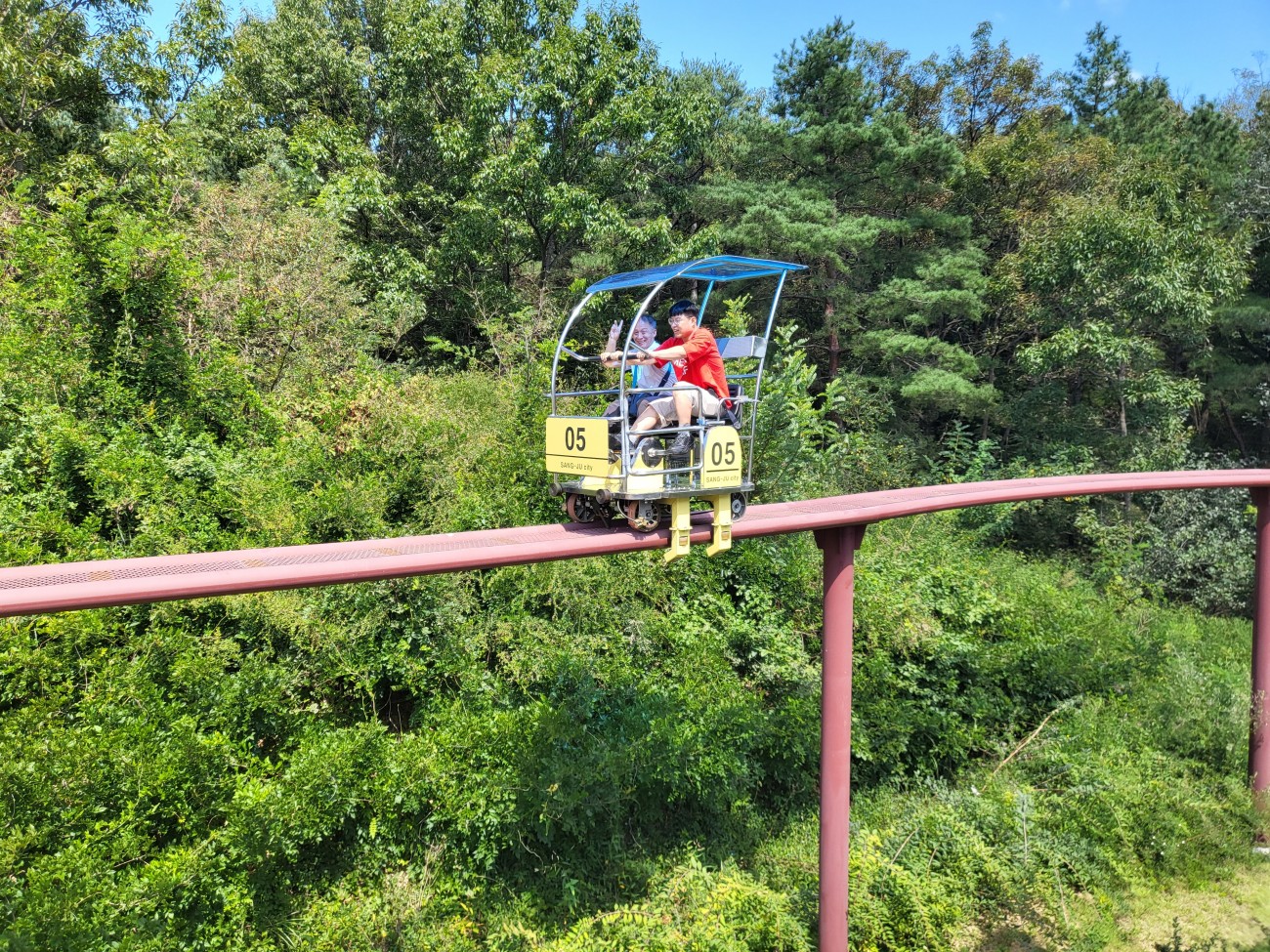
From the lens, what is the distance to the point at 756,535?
3613 mm

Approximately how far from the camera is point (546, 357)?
9781 mm

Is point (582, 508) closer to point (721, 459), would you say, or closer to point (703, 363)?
point (721, 459)

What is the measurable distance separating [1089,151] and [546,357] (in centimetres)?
1573

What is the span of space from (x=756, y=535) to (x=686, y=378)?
93cm

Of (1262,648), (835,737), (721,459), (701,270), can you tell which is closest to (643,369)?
(701,270)

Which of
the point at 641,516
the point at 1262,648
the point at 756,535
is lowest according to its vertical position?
the point at 1262,648

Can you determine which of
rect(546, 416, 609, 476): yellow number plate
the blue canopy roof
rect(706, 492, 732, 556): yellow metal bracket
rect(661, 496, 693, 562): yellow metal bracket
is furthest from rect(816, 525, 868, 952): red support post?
the blue canopy roof

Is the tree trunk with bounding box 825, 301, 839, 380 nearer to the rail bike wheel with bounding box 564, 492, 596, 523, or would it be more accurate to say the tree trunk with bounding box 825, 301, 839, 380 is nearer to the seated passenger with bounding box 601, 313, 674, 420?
the seated passenger with bounding box 601, 313, 674, 420

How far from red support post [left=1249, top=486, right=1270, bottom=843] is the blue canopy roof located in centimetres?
463

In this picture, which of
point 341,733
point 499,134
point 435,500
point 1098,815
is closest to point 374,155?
point 499,134

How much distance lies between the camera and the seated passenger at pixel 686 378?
373 cm

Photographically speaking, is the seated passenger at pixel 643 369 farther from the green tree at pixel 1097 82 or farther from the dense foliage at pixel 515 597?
the green tree at pixel 1097 82

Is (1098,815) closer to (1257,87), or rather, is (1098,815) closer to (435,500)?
(435,500)

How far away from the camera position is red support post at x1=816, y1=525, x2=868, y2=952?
12.6 ft
